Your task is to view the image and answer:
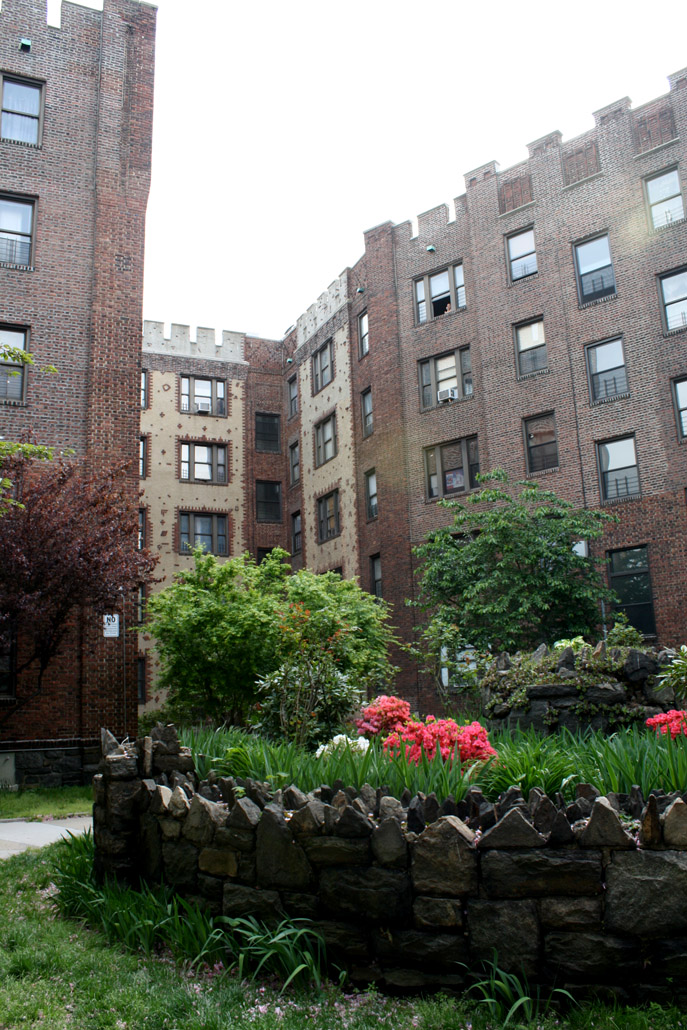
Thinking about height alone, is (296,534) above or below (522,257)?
below

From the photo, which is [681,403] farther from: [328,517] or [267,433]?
[267,433]

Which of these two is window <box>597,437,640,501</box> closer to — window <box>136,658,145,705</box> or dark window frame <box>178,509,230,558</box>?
dark window frame <box>178,509,230,558</box>

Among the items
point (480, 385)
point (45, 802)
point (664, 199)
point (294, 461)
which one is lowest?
point (45, 802)

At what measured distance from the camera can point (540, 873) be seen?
185 inches

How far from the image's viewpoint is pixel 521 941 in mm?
4695

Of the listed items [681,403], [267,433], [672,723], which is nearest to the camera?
[672,723]

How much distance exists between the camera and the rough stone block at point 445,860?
487 cm

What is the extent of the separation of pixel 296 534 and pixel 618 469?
1639 cm

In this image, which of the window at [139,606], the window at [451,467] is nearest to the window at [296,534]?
the window at [139,606]

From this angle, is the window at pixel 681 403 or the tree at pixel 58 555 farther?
the window at pixel 681 403

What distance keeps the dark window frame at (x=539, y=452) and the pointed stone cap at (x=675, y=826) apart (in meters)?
22.2

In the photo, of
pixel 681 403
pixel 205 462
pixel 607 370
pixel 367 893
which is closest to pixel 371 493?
pixel 205 462

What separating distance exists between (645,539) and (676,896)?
20300 mm

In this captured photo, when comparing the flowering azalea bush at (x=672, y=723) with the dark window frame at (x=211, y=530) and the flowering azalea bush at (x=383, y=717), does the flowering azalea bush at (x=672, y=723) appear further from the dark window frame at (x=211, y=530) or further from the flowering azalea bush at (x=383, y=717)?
the dark window frame at (x=211, y=530)
